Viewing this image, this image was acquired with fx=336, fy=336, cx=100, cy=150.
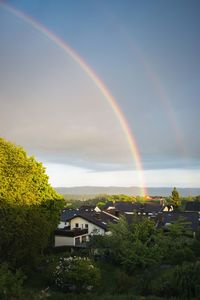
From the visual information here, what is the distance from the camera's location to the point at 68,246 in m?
37.3

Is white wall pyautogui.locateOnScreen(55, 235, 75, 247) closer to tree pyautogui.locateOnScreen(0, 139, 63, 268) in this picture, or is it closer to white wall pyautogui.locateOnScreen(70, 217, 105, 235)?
white wall pyautogui.locateOnScreen(70, 217, 105, 235)

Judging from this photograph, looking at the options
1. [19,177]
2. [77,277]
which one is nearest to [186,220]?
[19,177]

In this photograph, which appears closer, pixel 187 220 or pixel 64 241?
pixel 64 241

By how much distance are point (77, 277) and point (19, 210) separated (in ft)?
21.0

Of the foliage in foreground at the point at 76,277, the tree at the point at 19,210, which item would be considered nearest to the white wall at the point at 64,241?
the tree at the point at 19,210

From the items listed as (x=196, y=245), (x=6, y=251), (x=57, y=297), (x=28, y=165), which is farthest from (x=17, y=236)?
(x=196, y=245)

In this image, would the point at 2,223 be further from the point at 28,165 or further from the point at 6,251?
the point at 28,165

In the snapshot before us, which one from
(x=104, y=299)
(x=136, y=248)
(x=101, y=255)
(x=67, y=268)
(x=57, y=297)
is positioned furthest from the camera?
(x=101, y=255)

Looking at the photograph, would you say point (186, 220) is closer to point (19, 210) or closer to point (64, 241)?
point (64, 241)

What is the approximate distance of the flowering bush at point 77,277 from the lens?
2062 centimetres

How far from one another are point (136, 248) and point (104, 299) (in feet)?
44.8

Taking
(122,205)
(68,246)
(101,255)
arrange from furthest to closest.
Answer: (122,205) → (68,246) → (101,255)

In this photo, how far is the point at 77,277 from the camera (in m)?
20.6

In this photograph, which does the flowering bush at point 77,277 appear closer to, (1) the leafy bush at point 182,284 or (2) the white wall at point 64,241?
(1) the leafy bush at point 182,284
